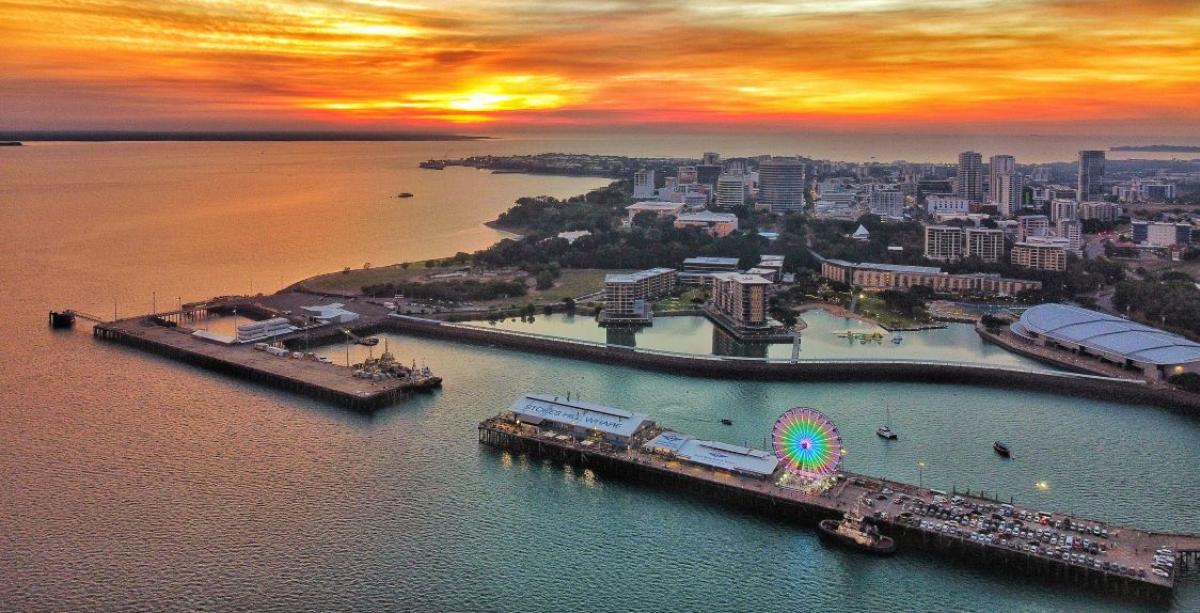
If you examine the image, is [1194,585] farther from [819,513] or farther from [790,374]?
[790,374]

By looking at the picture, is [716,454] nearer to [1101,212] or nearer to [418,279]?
[418,279]

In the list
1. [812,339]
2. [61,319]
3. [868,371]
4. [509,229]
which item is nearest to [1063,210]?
[509,229]

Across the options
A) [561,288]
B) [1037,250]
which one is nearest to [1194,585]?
[561,288]

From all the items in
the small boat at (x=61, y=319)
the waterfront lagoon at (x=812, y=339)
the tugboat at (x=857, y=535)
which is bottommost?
the tugboat at (x=857, y=535)

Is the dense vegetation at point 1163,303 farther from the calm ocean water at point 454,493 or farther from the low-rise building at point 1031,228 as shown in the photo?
the low-rise building at point 1031,228

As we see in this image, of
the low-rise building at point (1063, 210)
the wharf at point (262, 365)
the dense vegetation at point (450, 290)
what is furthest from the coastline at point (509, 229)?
the low-rise building at point (1063, 210)

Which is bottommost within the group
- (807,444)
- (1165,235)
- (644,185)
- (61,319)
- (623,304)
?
(807,444)

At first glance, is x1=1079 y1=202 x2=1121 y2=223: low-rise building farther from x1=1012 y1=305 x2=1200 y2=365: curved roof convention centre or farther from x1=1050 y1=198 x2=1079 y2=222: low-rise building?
x1=1012 y1=305 x2=1200 y2=365: curved roof convention centre
